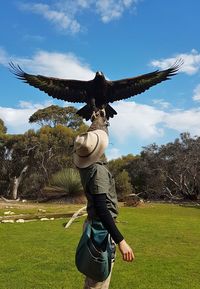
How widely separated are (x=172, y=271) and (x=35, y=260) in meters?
2.24

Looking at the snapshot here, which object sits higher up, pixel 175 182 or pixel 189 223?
pixel 175 182

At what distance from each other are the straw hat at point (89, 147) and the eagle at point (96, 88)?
2.93 feet

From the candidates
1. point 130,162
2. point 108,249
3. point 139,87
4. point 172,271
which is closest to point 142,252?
point 172,271

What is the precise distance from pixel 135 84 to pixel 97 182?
2290 millimetres

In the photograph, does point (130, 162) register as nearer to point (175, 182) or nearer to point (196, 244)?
point (175, 182)

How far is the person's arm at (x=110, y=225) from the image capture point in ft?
8.32

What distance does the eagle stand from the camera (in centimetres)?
393

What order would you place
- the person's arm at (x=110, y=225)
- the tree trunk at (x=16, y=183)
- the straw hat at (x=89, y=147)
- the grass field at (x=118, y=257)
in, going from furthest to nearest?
the tree trunk at (x=16, y=183) → the grass field at (x=118, y=257) → the straw hat at (x=89, y=147) → the person's arm at (x=110, y=225)

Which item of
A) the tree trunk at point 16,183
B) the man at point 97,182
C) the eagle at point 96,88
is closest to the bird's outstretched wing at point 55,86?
the eagle at point 96,88

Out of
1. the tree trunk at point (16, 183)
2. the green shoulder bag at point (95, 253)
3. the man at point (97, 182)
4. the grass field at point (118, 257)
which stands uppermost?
the tree trunk at point (16, 183)

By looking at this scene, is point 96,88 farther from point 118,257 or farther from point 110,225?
point 118,257

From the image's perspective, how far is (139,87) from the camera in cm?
482

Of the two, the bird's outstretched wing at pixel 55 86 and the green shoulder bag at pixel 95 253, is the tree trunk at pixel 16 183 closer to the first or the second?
the bird's outstretched wing at pixel 55 86

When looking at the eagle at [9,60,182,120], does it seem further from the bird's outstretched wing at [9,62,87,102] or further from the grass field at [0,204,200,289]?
the grass field at [0,204,200,289]
